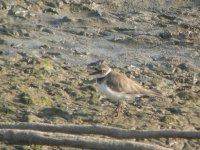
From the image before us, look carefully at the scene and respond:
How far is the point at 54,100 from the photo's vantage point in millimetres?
11398

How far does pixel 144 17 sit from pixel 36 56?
11.3ft

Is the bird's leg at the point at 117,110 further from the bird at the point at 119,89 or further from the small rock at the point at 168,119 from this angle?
the small rock at the point at 168,119

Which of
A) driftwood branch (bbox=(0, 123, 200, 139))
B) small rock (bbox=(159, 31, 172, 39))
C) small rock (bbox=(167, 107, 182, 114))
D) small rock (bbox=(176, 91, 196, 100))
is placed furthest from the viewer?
small rock (bbox=(159, 31, 172, 39))

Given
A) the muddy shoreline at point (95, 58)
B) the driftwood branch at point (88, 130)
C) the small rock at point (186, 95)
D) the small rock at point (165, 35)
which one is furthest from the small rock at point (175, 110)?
the small rock at point (165, 35)

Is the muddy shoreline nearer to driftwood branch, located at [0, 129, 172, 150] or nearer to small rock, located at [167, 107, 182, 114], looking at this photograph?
small rock, located at [167, 107, 182, 114]

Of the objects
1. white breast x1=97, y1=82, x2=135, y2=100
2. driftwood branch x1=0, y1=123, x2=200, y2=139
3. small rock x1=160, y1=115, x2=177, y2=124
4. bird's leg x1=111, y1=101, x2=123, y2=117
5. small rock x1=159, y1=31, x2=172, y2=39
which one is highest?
small rock x1=159, y1=31, x2=172, y2=39

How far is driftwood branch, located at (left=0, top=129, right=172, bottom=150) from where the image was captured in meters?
9.09

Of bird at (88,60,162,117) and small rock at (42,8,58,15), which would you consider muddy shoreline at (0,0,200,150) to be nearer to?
small rock at (42,8,58,15)

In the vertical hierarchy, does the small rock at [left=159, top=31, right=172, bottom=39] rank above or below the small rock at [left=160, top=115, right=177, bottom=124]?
above

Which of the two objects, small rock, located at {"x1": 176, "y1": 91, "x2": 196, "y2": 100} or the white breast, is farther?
small rock, located at {"x1": 176, "y1": 91, "x2": 196, "y2": 100}

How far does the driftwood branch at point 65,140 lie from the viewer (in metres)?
9.09

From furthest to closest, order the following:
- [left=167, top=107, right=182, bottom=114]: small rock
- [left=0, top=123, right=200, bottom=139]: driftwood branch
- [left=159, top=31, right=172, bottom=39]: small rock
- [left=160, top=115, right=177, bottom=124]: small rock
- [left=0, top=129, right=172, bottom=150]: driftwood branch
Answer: [left=159, top=31, right=172, bottom=39]: small rock → [left=167, top=107, right=182, bottom=114]: small rock → [left=160, top=115, right=177, bottom=124]: small rock → [left=0, top=123, right=200, bottom=139]: driftwood branch → [left=0, top=129, right=172, bottom=150]: driftwood branch

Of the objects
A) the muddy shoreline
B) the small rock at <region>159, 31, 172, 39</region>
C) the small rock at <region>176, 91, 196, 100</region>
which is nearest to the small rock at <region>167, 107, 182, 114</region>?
the muddy shoreline

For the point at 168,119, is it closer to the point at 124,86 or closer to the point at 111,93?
the point at 124,86
